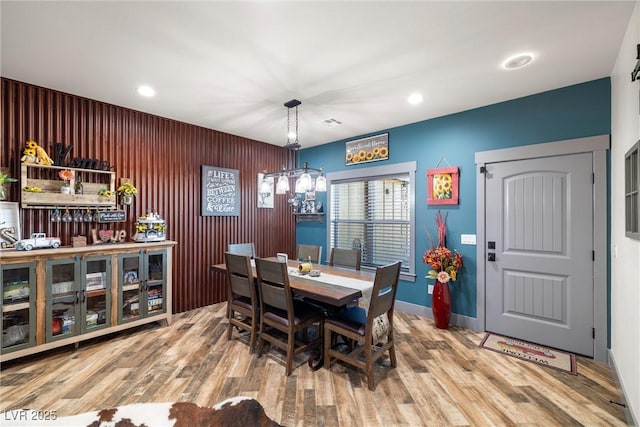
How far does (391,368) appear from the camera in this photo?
2488 mm

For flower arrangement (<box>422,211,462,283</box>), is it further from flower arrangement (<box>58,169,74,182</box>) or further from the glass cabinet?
flower arrangement (<box>58,169,74,182</box>)

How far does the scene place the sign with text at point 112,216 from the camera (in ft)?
10.4

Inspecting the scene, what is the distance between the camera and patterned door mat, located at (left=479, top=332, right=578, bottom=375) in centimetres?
256

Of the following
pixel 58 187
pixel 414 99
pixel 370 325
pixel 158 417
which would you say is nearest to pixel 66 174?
pixel 58 187

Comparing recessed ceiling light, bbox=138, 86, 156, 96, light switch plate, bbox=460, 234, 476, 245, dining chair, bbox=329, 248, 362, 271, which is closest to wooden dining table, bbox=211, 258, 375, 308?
dining chair, bbox=329, 248, 362, 271

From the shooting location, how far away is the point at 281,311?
2650mm

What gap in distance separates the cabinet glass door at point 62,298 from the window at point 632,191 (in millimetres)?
4476

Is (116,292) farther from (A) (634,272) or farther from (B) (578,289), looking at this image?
(B) (578,289)

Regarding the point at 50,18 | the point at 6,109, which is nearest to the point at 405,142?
the point at 50,18

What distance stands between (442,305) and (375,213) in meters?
1.68

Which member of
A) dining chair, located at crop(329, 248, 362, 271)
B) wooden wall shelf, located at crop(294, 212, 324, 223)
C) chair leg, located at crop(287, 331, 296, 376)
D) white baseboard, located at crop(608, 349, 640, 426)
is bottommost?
white baseboard, located at crop(608, 349, 640, 426)

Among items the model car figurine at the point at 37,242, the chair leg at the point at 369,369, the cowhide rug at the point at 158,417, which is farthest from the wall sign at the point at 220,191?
A: the chair leg at the point at 369,369

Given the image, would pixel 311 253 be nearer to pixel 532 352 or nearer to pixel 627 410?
pixel 532 352

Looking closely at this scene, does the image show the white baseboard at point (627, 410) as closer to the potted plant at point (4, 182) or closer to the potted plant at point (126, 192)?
the potted plant at point (126, 192)
